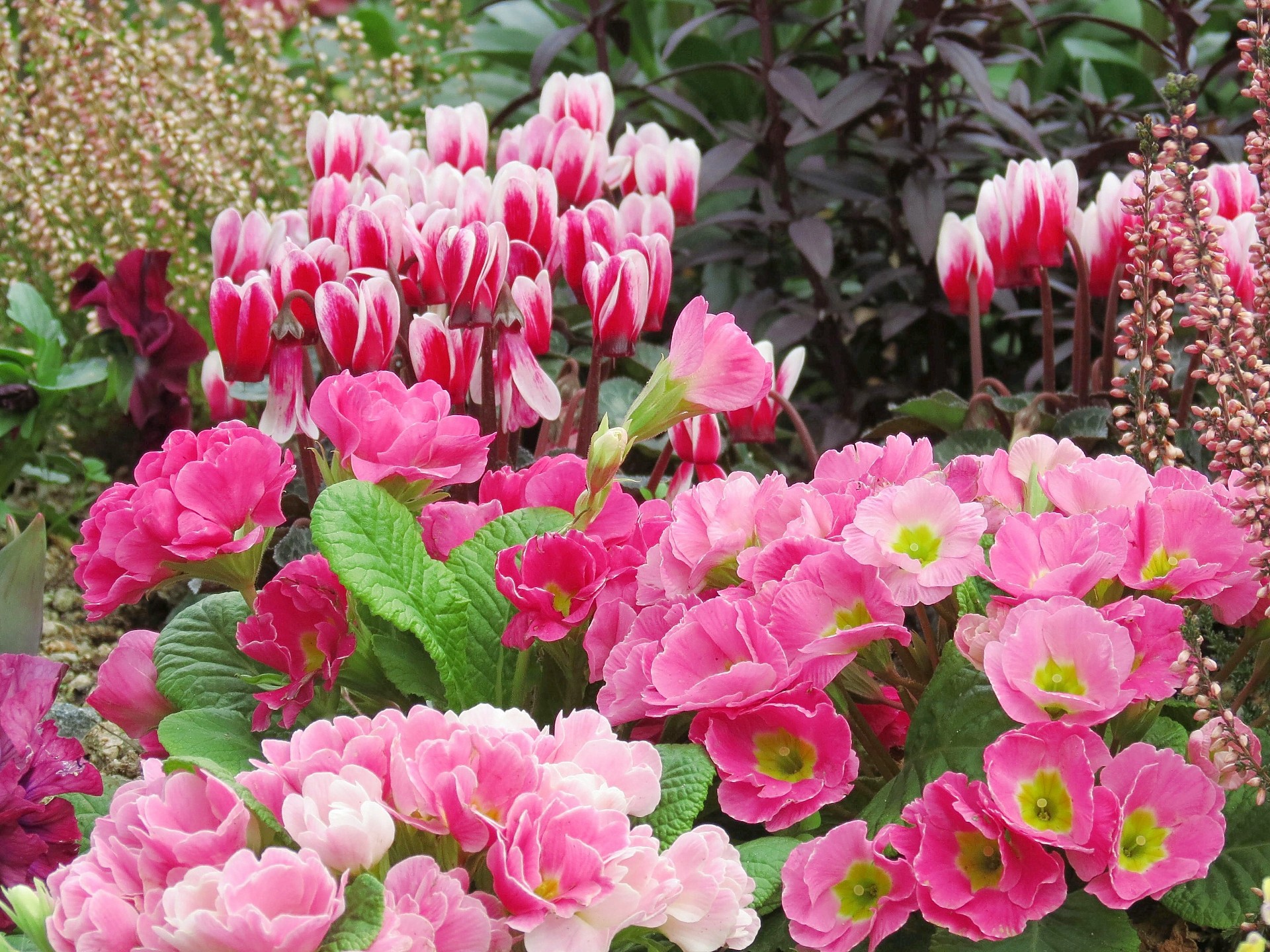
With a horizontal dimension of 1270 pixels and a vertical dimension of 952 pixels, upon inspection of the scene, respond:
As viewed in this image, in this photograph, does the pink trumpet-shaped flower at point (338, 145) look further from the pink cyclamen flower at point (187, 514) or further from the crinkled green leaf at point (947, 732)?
the crinkled green leaf at point (947, 732)

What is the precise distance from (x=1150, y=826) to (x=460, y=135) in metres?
1.37

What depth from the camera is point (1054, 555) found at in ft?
2.97

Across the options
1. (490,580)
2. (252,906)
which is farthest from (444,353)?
(252,906)

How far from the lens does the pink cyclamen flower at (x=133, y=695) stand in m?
1.08

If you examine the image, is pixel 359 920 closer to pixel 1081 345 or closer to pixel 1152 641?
pixel 1152 641

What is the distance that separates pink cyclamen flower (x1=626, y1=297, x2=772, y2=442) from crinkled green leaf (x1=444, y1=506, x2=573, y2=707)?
A: 0.11 m

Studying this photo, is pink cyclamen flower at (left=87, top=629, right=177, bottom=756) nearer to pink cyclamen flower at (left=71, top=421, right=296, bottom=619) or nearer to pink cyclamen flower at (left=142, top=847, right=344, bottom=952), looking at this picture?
pink cyclamen flower at (left=71, top=421, right=296, bottom=619)

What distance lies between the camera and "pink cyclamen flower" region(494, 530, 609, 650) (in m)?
0.99

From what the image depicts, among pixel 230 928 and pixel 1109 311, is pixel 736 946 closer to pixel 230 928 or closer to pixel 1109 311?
pixel 230 928

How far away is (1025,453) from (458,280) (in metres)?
0.56

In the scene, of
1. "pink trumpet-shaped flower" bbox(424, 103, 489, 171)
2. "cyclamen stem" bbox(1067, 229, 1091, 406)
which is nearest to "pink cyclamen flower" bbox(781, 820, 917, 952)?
"cyclamen stem" bbox(1067, 229, 1091, 406)

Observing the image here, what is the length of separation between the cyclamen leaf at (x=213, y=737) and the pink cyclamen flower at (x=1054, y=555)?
569 millimetres

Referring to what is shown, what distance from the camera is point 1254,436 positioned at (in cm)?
90

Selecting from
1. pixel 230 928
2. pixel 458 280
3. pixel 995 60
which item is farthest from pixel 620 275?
pixel 995 60
